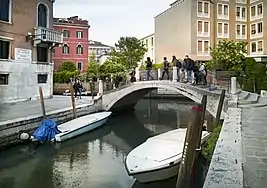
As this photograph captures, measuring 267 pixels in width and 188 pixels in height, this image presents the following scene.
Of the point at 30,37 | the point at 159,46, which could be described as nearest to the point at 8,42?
the point at 30,37

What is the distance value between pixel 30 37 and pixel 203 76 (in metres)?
10.6

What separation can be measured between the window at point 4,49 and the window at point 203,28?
19158 millimetres

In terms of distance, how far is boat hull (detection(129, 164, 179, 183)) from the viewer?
293 inches

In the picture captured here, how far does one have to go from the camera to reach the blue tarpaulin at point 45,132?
12.5 metres

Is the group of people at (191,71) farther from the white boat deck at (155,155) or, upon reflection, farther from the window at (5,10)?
the window at (5,10)

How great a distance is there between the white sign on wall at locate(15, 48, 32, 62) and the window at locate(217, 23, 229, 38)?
65.6 feet

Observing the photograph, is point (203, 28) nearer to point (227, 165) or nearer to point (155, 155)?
point (155, 155)

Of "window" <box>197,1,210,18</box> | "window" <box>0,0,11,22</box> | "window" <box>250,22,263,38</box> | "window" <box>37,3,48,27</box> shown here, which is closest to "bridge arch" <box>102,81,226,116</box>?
"window" <box>37,3,48,27</box>

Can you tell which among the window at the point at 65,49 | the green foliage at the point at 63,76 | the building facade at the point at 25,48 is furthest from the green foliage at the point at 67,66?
the building facade at the point at 25,48

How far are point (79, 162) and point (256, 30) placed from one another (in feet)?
94.6

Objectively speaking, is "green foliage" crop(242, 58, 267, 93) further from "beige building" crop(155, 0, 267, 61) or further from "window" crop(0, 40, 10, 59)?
"window" crop(0, 40, 10, 59)

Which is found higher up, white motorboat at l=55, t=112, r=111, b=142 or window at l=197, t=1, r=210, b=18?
window at l=197, t=1, r=210, b=18

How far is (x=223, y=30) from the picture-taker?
33.8 meters

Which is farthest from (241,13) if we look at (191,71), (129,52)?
(191,71)
